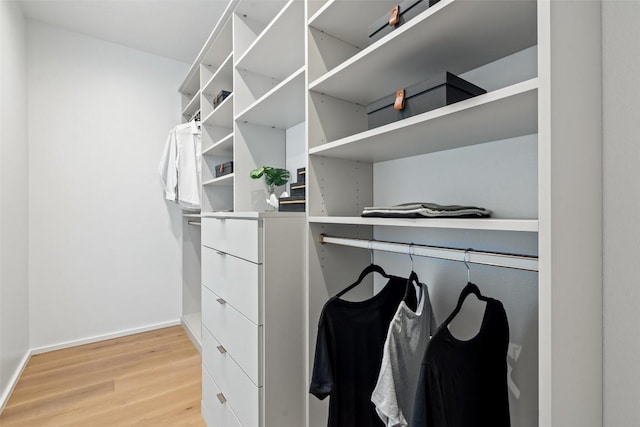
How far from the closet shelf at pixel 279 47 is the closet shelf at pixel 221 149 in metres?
0.50

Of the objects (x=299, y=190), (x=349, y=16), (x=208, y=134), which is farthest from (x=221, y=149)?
(x=349, y=16)

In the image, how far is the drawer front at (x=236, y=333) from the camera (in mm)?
1146

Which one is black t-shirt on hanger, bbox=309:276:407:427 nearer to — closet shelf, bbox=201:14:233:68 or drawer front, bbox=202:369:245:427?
drawer front, bbox=202:369:245:427

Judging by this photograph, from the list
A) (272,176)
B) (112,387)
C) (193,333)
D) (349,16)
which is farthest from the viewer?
(193,333)

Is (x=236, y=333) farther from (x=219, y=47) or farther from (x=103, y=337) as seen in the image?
(x=103, y=337)

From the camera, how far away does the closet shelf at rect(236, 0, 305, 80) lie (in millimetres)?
1309

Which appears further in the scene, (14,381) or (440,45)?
(14,381)

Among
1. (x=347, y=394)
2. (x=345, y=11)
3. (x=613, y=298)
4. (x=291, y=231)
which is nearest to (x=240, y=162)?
(x=291, y=231)

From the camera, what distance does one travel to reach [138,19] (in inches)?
92.7

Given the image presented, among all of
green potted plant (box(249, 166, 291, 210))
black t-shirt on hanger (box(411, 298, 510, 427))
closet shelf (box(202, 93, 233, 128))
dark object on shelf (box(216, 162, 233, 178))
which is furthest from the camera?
dark object on shelf (box(216, 162, 233, 178))

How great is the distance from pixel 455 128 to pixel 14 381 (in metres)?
2.96

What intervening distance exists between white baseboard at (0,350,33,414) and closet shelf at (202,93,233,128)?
209 centimetres

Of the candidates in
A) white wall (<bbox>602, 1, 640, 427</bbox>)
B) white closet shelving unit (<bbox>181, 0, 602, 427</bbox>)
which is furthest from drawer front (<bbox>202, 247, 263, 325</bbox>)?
white wall (<bbox>602, 1, 640, 427</bbox>)

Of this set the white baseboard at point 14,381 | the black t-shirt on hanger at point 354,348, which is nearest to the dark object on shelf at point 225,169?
the black t-shirt on hanger at point 354,348
